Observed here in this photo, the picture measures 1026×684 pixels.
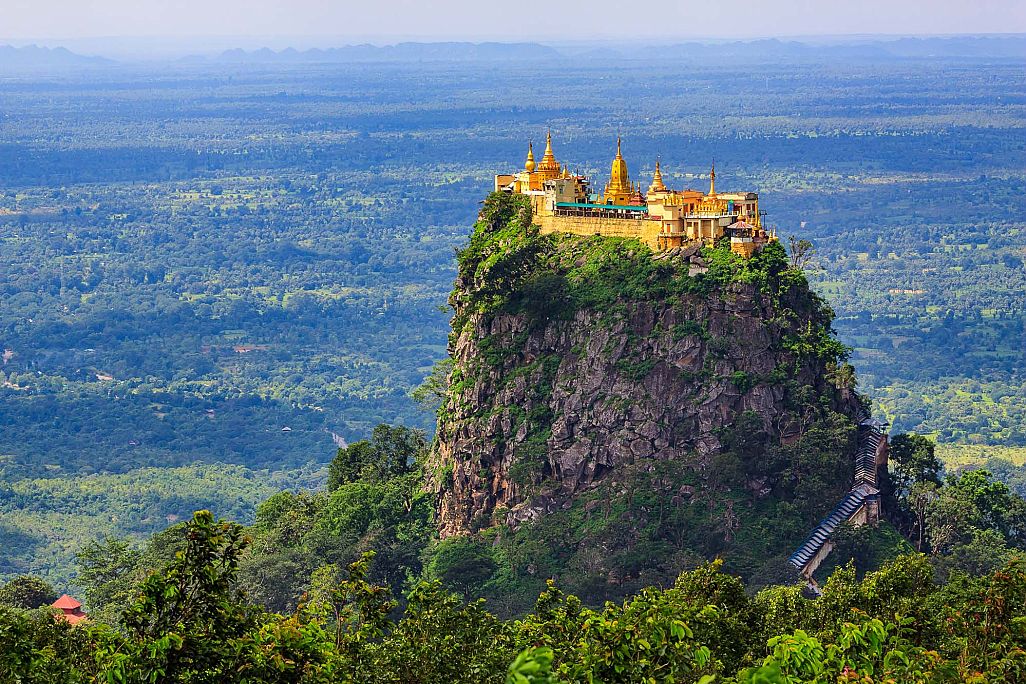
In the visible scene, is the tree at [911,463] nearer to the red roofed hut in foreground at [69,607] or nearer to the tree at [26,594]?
the red roofed hut in foreground at [69,607]

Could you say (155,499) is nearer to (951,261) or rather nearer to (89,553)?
(89,553)

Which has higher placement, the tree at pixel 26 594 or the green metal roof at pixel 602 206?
the green metal roof at pixel 602 206

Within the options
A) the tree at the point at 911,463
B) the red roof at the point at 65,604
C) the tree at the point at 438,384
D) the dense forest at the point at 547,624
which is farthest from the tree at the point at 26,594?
the tree at the point at 911,463

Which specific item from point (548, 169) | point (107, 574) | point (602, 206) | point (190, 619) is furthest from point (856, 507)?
point (190, 619)

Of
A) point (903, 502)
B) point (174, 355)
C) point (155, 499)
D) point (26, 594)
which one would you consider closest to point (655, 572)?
point (903, 502)

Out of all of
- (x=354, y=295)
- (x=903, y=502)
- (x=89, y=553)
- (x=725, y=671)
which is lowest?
(x=354, y=295)

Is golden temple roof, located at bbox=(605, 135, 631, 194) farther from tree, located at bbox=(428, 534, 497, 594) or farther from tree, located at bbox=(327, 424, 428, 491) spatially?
tree, located at bbox=(428, 534, 497, 594)

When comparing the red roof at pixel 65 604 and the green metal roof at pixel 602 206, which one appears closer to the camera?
the red roof at pixel 65 604
